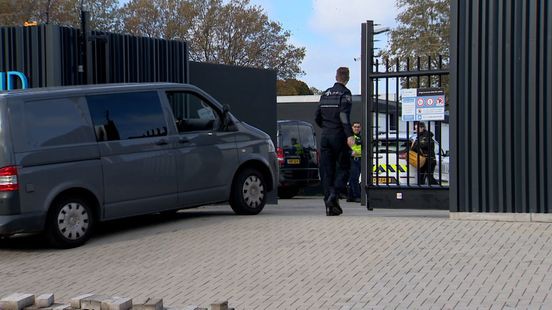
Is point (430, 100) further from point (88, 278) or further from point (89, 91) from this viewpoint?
point (88, 278)

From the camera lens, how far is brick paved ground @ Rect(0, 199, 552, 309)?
685 cm

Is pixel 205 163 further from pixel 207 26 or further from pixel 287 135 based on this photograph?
pixel 207 26

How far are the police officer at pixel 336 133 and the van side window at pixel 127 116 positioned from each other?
2.09 m

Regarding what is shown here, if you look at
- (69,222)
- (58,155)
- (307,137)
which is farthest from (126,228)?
(307,137)

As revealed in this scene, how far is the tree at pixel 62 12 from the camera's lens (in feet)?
149

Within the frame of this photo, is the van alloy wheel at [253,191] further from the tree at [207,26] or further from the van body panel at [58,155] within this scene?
the tree at [207,26]

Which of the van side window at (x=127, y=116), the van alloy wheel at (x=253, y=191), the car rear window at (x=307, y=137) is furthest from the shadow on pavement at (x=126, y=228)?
the car rear window at (x=307, y=137)

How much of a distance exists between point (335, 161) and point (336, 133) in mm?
391

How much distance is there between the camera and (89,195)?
31.1 ft

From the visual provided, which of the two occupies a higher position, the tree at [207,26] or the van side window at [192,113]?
the tree at [207,26]

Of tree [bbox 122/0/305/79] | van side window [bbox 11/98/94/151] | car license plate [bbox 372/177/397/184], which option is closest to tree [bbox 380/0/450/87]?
tree [bbox 122/0/305/79]

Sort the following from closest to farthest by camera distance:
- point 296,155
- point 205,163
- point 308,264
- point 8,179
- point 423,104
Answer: point 308,264, point 8,179, point 423,104, point 205,163, point 296,155

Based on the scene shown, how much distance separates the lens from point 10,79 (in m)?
12.6

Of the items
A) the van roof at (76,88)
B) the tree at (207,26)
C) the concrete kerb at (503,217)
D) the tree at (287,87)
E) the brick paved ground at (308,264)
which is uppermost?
the tree at (207,26)
